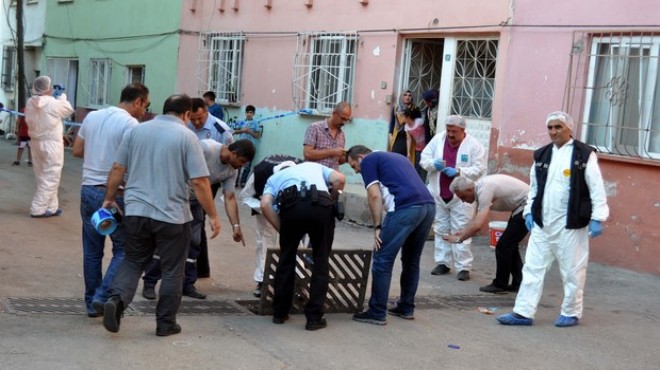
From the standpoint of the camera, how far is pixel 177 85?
2123cm

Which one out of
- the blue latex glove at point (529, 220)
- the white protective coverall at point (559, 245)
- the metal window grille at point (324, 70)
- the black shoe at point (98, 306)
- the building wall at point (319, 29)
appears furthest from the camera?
the metal window grille at point (324, 70)

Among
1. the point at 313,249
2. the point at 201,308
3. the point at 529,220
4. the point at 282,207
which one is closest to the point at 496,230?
the point at 529,220

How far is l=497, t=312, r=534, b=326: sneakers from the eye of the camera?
26.0 feet

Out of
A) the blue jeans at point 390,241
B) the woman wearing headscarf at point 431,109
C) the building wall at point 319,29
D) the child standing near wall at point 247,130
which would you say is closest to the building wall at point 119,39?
the building wall at point 319,29

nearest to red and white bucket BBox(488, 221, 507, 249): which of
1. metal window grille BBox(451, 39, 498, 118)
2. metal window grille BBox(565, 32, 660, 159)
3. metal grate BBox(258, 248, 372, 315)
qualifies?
metal window grille BBox(565, 32, 660, 159)

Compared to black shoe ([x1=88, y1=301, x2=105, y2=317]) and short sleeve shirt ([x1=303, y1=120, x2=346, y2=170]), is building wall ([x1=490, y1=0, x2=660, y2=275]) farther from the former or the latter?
black shoe ([x1=88, y1=301, x2=105, y2=317])

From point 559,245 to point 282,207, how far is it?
235 cm

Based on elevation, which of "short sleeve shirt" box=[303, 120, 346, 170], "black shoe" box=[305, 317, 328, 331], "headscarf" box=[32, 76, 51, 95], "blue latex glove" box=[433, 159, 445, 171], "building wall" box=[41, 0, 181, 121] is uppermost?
"building wall" box=[41, 0, 181, 121]

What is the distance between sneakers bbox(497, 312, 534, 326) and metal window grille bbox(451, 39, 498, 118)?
18.1 ft

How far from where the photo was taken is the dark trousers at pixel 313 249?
7.11 meters

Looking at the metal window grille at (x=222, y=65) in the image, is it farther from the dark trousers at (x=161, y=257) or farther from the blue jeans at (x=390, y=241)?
the dark trousers at (x=161, y=257)

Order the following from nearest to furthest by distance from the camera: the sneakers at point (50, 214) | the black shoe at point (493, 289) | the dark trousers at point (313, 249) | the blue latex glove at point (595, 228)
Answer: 1. the dark trousers at point (313, 249)
2. the blue latex glove at point (595, 228)
3. the black shoe at point (493, 289)
4. the sneakers at point (50, 214)

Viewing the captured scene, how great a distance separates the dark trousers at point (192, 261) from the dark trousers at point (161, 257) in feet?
4.45

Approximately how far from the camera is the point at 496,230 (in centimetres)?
1109
